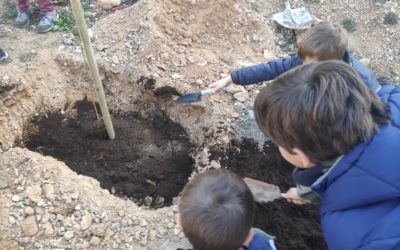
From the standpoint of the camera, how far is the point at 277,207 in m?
2.90

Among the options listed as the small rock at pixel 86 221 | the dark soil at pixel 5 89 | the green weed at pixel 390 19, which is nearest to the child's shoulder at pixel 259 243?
the small rock at pixel 86 221

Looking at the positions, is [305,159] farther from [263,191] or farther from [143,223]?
[143,223]

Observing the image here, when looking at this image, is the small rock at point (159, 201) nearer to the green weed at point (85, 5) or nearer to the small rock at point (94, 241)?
the small rock at point (94, 241)

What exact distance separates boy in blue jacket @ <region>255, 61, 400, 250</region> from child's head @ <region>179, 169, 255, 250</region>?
0.29 m

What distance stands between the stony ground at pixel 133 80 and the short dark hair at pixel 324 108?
4.54 ft

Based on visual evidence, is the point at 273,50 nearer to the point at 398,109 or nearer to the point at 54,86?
the point at 54,86

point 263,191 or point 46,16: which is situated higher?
point 46,16

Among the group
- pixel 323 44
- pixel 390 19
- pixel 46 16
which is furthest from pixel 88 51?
pixel 390 19

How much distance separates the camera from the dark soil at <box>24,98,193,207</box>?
3.41m

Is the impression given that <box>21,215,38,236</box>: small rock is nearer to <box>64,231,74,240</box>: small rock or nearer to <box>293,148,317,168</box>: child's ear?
<box>64,231,74,240</box>: small rock

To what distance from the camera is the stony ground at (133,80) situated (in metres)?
2.81

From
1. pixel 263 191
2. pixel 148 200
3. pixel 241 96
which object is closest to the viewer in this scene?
pixel 263 191

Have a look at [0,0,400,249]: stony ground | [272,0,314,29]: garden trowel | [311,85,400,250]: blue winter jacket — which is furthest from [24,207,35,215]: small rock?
[272,0,314,29]: garden trowel

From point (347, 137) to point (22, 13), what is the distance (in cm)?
376
